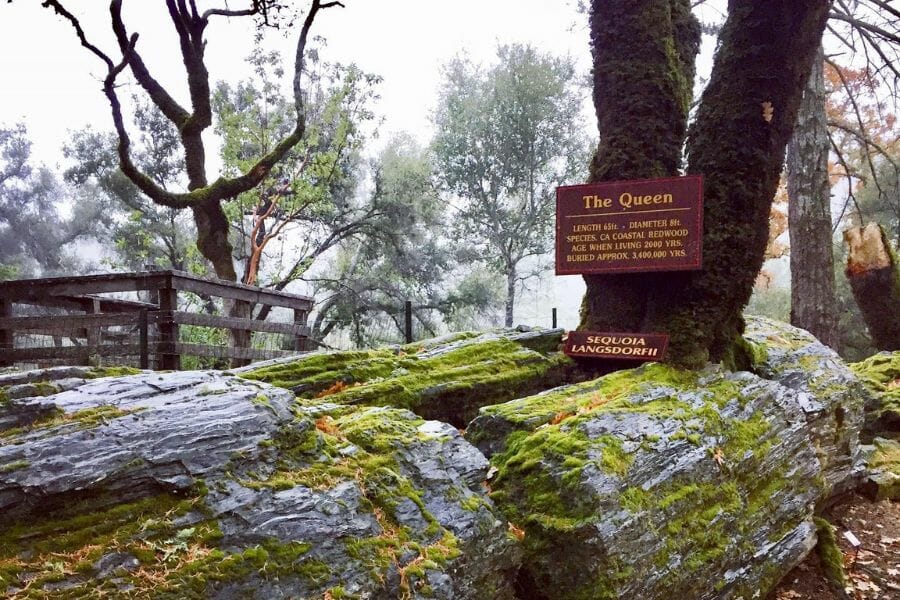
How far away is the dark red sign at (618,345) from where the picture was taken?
5.55 metres

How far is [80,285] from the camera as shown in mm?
7711

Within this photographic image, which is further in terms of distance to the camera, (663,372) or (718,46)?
(718,46)

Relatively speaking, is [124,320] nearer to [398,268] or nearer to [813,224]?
[813,224]

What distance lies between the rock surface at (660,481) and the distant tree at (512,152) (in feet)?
60.4

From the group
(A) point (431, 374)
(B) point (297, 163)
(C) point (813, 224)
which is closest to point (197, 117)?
(B) point (297, 163)

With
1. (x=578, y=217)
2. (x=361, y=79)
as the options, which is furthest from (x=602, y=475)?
(x=361, y=79)

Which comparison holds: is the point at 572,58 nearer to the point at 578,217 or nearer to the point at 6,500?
the point at 578,217

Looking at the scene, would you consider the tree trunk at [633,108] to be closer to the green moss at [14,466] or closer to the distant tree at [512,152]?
the green moss at [14,466]

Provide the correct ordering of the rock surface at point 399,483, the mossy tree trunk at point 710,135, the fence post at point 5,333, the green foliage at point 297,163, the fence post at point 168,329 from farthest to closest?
the green foliage at point 297,163 < the fence post at point 5,333 < the fence post at point 168,329 < the mossy tree trunk at point 710,135 < the rock surface at point 399,483

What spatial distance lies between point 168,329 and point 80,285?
1500 mm

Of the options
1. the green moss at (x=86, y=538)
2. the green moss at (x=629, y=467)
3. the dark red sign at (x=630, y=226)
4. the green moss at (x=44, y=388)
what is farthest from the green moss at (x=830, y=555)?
the green moss at (x=44, y=388)

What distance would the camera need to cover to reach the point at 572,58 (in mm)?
25484

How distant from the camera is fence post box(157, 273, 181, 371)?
23.9ft

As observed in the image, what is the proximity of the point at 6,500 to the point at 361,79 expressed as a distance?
56.7ft
